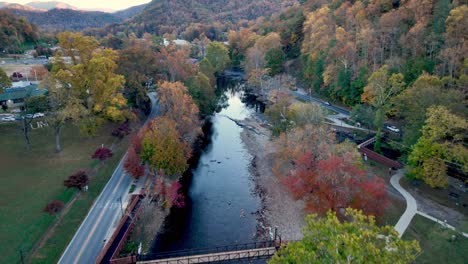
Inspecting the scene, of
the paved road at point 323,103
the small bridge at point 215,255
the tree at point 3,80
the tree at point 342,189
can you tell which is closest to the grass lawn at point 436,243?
the tree at point 342,189

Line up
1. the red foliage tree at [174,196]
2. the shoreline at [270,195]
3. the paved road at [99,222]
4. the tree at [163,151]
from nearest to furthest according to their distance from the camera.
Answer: the paved road at [99,222], the shoreline at [270,195], the red foliage tree at [174,196], the tree at [163,151]

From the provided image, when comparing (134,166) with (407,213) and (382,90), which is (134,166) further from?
(382,90)

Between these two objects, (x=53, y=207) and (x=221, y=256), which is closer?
(x=221, y=256)

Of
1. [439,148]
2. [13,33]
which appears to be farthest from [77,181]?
[13,33]

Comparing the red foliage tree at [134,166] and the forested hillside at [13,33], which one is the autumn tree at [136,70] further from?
the forested hillside at [13,33]

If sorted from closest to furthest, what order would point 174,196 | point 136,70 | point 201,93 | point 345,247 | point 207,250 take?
point 345,247 < point 207,250 < point 174,196 < point 136,70 < point 201,93

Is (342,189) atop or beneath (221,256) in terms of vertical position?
atop
